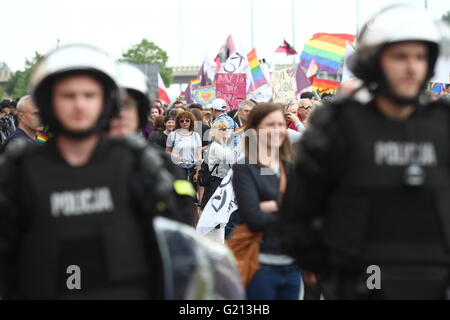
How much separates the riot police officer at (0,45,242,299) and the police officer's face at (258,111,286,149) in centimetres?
208

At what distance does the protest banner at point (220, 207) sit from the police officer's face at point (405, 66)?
412 centimetres

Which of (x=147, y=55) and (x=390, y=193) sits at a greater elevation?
(x=147, y=55)

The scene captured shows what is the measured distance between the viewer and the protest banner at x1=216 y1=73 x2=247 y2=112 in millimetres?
17375

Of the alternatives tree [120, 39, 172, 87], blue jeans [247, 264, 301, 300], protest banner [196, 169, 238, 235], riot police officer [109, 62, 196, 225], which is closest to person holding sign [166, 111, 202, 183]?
protest banner [196, 169, 238, 235]

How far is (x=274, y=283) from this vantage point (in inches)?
203

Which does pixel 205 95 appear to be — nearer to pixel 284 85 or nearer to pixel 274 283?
pixel 284 85

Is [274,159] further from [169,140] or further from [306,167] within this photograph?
[169,140]

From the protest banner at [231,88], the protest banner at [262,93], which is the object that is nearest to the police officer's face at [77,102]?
the protest banner at [262,93]

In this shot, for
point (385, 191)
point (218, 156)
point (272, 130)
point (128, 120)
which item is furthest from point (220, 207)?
point (385, 191)

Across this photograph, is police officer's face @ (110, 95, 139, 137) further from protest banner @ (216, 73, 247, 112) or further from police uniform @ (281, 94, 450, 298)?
protest banner @ (216, 73, 247, 112)
